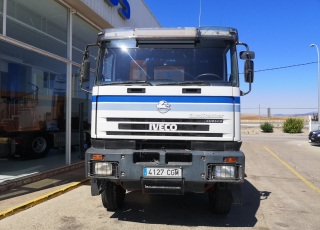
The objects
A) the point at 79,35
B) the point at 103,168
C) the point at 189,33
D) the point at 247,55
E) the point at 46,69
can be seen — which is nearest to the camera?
the point at 103,168

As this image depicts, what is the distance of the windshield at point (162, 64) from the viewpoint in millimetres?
4527

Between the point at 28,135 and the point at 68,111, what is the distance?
73.8 inches

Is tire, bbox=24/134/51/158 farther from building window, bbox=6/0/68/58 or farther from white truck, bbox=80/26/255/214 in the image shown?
white truck, bbox=80/26/255/214

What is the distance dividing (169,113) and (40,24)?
641cm

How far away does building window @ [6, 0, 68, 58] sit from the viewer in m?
7.64

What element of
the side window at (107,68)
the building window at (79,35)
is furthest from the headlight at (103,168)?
the building window at (79,35)

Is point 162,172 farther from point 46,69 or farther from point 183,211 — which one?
point 46,69

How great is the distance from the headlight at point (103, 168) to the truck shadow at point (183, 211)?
3.04ft

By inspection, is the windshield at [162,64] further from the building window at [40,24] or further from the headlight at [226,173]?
the building window at [40,24]

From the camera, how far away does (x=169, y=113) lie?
4250 mm

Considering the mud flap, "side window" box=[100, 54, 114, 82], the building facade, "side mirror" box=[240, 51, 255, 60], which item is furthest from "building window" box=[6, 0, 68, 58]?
the mud flap

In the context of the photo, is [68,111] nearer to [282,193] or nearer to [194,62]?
[194,62]

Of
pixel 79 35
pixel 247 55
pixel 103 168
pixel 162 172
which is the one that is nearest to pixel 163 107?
pixel 162 172

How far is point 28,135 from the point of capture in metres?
9.38
